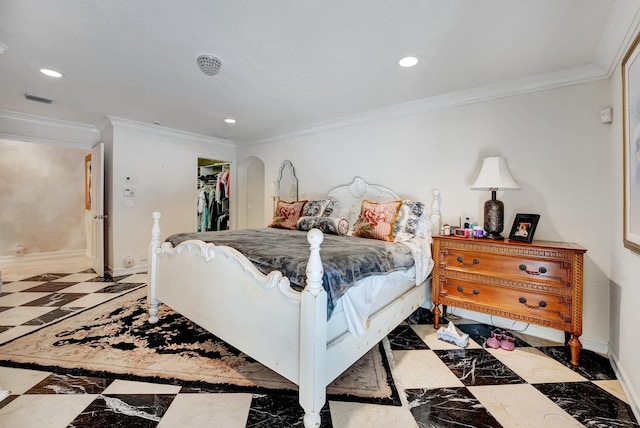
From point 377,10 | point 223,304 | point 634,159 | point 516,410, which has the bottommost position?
point 516,410

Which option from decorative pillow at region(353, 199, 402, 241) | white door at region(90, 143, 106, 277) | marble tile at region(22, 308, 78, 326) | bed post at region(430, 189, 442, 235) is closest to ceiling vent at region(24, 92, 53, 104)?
white door at region(90, 143, 106, 277)

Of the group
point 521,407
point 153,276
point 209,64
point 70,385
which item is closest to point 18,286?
point 153,276

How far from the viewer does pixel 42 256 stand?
5.19 m

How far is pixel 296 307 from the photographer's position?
1.35m

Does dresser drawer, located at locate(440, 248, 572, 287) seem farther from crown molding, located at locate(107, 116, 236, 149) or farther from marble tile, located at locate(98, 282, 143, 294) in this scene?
crown molding, located at locate(107, 116, 236, 149)

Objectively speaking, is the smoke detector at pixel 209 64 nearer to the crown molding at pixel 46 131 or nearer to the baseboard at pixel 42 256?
the crown molding at pixel 46 131

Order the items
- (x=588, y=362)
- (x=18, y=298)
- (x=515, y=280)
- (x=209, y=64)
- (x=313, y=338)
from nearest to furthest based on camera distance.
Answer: (x=313, y=338), (x=588, y=362), (x=515, y=280), (x=209, y=64), (x=18, y=298)

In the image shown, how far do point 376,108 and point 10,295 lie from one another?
15.6 ft

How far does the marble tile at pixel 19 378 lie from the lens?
162 centimetres

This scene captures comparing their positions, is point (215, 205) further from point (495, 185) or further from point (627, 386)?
point (627, 386)

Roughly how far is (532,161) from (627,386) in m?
1.66

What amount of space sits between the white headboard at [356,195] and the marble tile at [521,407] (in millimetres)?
1931

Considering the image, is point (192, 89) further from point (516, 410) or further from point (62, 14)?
point (516, 410)

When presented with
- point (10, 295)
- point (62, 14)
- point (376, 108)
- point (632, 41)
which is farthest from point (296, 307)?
point (10, 295)
